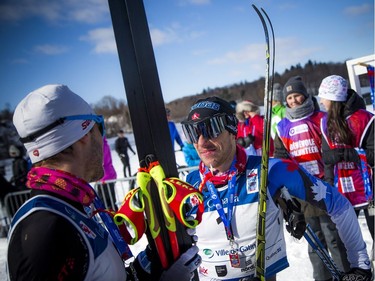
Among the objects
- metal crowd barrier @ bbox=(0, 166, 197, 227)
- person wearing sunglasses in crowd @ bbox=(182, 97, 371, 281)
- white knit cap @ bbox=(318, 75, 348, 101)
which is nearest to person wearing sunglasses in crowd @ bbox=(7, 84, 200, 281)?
person wearing sunglasses in crowd @ bbox=(182, 97, 371, 281)

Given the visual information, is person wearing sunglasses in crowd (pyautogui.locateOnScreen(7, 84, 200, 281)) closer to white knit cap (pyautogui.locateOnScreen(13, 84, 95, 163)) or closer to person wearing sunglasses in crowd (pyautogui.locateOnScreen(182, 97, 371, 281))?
white knit cap (pyautogui.locateOnScreen(13, 84, 95, 163))

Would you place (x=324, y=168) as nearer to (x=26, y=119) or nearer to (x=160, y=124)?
(x=160, y=124)

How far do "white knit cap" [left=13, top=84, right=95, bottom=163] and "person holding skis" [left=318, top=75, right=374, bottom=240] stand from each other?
2.65m

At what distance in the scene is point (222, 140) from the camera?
1.84 m

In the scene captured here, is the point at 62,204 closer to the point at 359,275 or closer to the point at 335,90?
the point at 359,275

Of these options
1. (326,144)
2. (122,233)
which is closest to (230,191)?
(122,233)

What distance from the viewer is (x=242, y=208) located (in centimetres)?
167

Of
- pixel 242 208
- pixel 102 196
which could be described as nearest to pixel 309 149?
pixel 242 208

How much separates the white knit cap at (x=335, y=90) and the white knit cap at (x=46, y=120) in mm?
2755

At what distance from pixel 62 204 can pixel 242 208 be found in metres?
1.05

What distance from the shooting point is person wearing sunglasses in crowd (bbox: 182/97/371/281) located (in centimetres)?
165

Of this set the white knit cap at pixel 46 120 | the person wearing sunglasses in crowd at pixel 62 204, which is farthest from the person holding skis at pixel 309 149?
the white knit cap at pixel 46 120

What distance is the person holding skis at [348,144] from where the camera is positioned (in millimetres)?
2811

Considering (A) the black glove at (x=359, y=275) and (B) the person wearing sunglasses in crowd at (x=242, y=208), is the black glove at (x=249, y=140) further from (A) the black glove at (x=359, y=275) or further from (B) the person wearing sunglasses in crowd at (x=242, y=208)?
(A) the black glove at (x=359, y=275)
